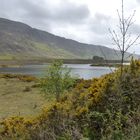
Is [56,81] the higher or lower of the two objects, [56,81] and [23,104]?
the higher

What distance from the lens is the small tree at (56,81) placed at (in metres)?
23.4

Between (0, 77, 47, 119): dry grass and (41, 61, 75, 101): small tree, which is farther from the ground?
(41, 61, 75, 101): small tree

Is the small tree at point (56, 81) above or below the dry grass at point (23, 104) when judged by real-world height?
above

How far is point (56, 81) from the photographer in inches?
936

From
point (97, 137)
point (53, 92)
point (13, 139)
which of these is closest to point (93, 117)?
point (97, 137)

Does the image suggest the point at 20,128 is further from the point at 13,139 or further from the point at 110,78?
the point at 110,78

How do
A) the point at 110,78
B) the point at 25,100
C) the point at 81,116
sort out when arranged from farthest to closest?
1. the point at 25,100
2. the point at 110,78
3. the point at 81,116

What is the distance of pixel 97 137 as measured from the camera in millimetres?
7988

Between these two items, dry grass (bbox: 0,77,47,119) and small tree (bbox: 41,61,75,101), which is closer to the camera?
dry grass (bbox: 0,77,47,119)

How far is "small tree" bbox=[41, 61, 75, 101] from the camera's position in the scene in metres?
23.4

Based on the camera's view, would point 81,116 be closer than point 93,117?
No

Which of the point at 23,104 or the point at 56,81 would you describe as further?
the point at 23,104

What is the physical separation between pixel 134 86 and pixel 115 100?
33.9 inches

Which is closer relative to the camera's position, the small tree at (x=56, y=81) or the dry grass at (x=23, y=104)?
the dry grass at (x=23, y=104)
